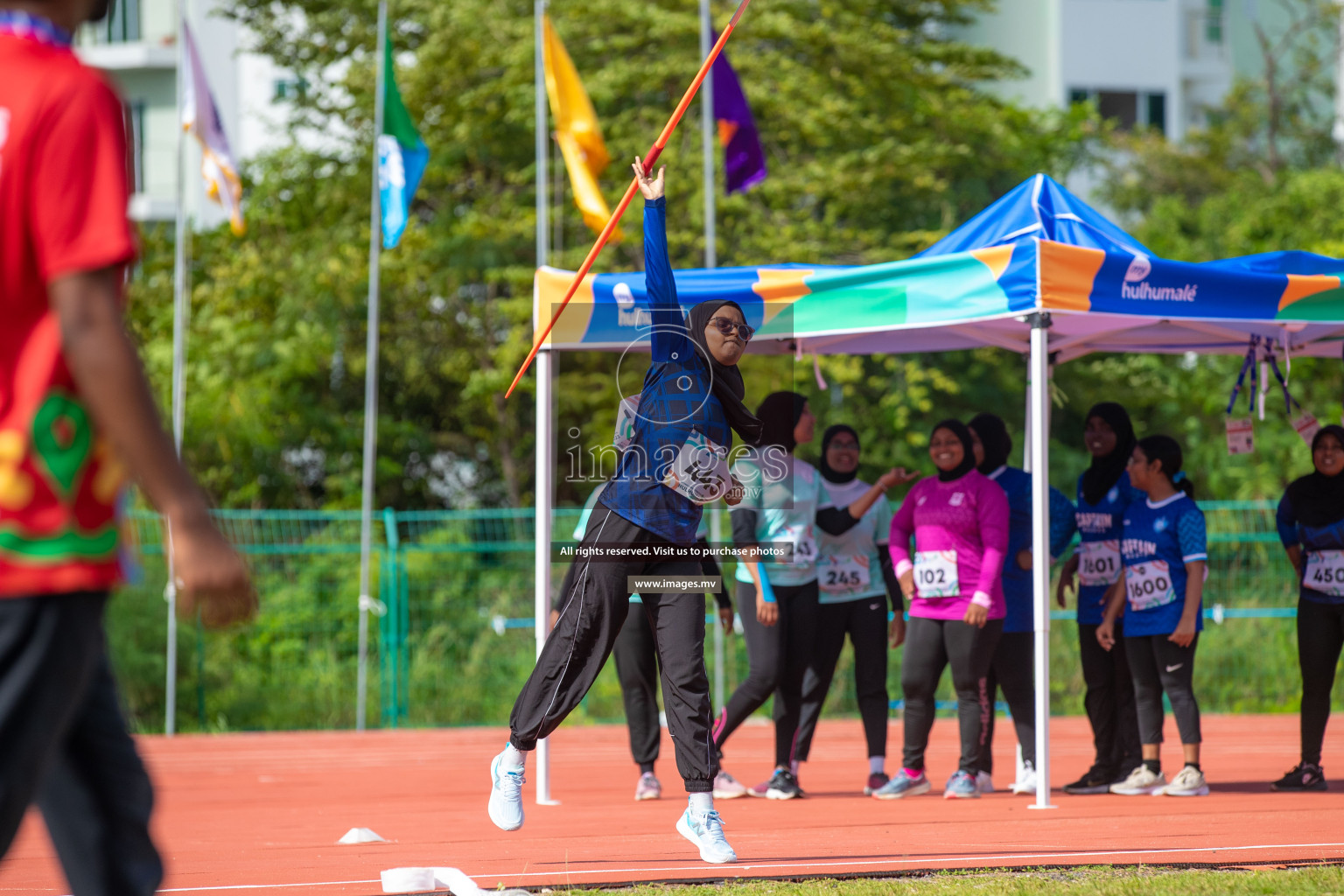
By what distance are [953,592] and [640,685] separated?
5.94ft

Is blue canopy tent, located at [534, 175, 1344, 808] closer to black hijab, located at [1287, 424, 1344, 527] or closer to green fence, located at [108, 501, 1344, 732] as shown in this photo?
black hijab, located at [1287, 424, 1344, 527]

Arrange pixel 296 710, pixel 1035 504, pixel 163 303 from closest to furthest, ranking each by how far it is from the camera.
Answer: pixel 1035 504, pixel 296 710, pixel 163 303

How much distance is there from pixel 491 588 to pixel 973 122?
10829 mm

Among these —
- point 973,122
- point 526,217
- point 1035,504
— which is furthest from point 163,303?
point 1035,504

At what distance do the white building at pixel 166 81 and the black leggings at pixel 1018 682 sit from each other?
74.2 feet

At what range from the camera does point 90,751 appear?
2.61m

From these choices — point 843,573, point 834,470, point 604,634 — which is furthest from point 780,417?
point 604,634

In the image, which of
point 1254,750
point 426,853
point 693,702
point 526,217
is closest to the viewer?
point 693,702

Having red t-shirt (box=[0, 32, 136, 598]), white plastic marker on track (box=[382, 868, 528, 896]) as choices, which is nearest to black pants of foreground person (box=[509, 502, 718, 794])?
white plastic marker on track (box=[382, 868, 528, 896])

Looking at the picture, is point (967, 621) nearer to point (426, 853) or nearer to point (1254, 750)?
point (426, 853)

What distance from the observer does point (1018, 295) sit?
7.08m

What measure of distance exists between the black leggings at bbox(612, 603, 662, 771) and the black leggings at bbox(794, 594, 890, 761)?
84 cm

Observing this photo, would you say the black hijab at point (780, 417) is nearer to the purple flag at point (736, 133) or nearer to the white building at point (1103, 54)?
the purple flag at point (736, 133)

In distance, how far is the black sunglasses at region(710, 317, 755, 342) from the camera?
18.7 feet
